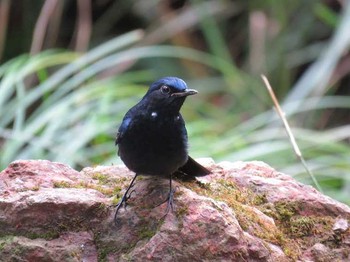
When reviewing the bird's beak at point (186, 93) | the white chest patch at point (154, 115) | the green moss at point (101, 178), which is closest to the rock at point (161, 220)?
the green moss at point (101, 178)

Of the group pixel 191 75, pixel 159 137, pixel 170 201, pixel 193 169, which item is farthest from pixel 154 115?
pixel 191 75

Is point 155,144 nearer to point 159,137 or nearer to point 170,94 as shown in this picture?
point 159,137

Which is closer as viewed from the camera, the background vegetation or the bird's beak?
the bird's beak

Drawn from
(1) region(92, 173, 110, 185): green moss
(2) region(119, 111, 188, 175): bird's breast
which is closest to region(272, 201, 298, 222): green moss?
(2) region(119, 111, 188, 175): bird's breast

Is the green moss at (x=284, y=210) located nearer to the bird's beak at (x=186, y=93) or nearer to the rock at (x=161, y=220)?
the rock at (x=161, y=220)

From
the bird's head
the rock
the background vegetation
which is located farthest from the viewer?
the background vegetation

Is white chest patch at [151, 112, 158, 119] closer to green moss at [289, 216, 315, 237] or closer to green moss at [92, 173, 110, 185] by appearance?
green moss at [92, 173, 110, 185]

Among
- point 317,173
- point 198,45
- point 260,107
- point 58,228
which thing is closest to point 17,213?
point 58,228
